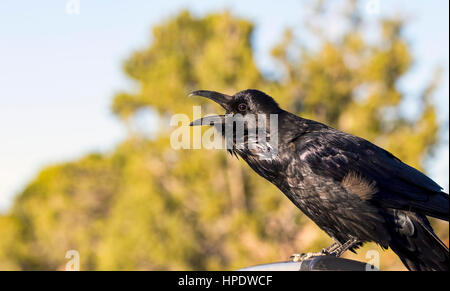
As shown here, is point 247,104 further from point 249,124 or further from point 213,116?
point 213,116

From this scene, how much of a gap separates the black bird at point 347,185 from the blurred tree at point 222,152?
17.8 metres

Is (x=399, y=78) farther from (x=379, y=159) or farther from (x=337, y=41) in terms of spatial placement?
(x=379, y=159)

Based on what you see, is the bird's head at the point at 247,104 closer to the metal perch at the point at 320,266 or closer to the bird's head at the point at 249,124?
the bird's head at the point at 249,124

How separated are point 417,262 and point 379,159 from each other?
2.64ft

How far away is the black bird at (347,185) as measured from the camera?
3803mm

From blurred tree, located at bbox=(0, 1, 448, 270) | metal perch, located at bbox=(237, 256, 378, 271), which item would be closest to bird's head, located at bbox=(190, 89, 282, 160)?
metal perch, located at bbox=(237, 256, 378, 271)

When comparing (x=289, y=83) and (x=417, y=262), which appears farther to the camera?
(x=289, y=83)

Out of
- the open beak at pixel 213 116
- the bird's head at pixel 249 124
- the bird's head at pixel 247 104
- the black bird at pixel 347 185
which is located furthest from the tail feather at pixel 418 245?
the open beak at pixel 213 116

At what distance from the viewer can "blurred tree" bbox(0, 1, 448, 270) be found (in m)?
23.6

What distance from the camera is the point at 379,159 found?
4.22 meters

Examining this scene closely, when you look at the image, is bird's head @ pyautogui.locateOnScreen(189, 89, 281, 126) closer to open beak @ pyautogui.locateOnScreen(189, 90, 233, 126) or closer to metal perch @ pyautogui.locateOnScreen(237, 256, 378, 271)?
open beak @ pyautogui.locateOnScreen(189, 90, 233, 126)

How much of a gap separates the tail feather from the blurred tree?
17989mm
